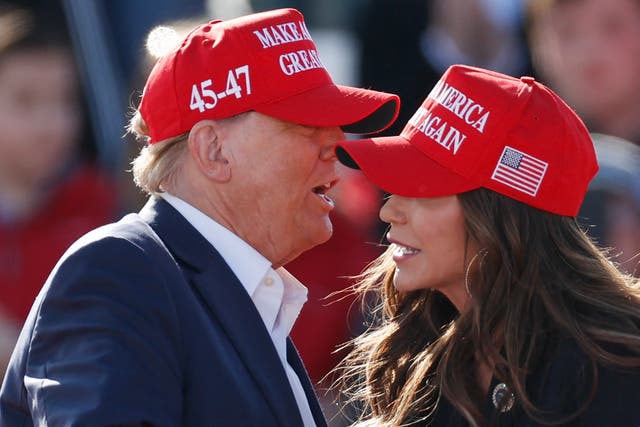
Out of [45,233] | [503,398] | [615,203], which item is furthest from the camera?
[45,233]

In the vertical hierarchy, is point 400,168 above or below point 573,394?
above

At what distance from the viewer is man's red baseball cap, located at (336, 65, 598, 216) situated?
3.28m

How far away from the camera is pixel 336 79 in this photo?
20.4ft

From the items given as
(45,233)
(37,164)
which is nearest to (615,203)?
(45,233)

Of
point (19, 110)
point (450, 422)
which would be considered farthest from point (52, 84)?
point (450, 422)

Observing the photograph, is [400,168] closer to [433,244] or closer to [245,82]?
[433,244]

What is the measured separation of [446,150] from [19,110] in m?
2.42

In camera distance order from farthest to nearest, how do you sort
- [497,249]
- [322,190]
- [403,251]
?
[322,190] → [403,251] → [497,249]

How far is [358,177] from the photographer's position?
5.36m

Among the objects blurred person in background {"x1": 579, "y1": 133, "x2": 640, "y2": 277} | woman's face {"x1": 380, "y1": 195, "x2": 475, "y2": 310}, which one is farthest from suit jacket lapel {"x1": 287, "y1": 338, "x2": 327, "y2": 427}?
blurred person in background {"x1": 579, "y1": 133, "x2": 640, "y2": 277}

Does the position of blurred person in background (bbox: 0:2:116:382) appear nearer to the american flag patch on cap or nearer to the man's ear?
the man's ear

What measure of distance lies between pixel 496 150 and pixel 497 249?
0.25 m

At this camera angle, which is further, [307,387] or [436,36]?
[436,36]

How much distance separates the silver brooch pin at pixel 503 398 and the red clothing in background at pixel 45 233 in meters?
2.29
